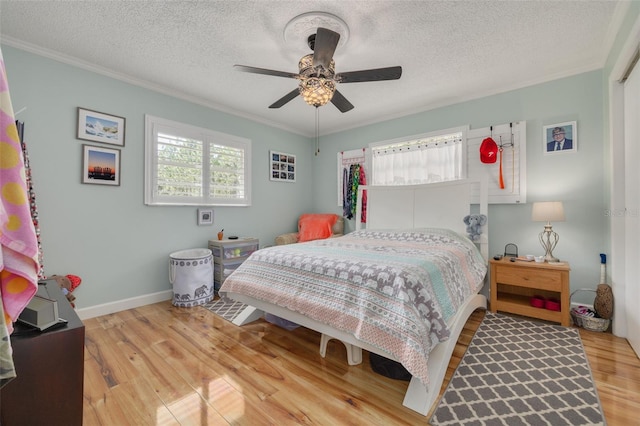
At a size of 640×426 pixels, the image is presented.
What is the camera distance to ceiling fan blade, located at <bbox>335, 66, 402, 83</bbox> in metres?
2.11

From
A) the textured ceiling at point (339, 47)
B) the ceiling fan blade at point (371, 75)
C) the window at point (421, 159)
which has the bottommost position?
the window at point (421, 159)

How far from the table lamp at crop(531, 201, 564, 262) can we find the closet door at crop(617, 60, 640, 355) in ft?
1.47

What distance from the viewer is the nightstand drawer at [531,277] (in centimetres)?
259

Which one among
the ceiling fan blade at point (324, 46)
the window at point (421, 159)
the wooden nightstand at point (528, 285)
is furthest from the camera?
the window at point (421, 159)

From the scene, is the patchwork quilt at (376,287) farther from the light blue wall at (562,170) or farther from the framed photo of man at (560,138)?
the framed photo of man at (560,138)

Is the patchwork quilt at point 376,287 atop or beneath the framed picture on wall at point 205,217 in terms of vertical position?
beneath

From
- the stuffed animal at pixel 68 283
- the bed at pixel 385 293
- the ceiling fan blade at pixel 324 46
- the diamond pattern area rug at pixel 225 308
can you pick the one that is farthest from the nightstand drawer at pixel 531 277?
the stuffed animal at pixel 68 283

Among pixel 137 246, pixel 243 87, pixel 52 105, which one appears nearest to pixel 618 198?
pixel 243 87

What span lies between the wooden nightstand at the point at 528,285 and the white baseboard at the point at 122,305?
382 cm

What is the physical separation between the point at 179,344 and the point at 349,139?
3872mm

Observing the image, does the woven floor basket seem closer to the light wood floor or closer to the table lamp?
the light wood floor

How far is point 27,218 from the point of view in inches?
24.5

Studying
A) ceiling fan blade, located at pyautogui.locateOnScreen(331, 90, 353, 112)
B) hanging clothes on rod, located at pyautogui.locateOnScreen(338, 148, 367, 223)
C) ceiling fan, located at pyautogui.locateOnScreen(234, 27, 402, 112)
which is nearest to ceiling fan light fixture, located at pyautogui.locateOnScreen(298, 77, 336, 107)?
ceiling fan, located at pyautogui.locateOnScreen(234, 27, 402, 112)

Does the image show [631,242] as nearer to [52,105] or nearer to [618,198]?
[618,198]
